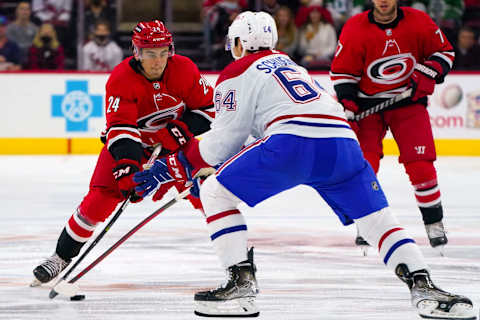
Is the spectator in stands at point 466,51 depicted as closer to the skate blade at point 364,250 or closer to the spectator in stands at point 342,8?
the spectator in stands at point 342,8

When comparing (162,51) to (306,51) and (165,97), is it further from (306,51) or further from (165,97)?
(306,51)

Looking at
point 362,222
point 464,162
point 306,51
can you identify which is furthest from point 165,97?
point 306,51

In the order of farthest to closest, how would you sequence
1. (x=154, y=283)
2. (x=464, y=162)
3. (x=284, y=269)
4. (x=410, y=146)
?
1. (x=464, y=162)
2. (x=410, y=146)
3. (x=284, y=269)
4. (x=154, y=283)

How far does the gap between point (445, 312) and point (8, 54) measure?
6.38 meters

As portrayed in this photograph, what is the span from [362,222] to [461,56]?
6146 millimetres

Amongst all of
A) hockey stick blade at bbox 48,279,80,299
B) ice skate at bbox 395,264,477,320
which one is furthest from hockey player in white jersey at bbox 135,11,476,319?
hockey stick blade at bbox 48,279,80,299

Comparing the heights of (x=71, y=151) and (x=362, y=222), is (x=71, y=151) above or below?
below

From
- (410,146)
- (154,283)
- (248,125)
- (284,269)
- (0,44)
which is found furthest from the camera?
(0,44)

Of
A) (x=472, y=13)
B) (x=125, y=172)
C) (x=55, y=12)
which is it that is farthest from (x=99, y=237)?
(x=472, y=13)

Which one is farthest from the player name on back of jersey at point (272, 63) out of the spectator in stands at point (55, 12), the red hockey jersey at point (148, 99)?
the spectator in stands at point (55, 12)

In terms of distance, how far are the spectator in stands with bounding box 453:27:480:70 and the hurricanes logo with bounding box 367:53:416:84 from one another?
4.37m

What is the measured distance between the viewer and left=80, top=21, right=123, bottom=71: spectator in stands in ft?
28.2

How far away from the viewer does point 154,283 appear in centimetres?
366

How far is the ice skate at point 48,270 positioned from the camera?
Result: 3.63 meters
